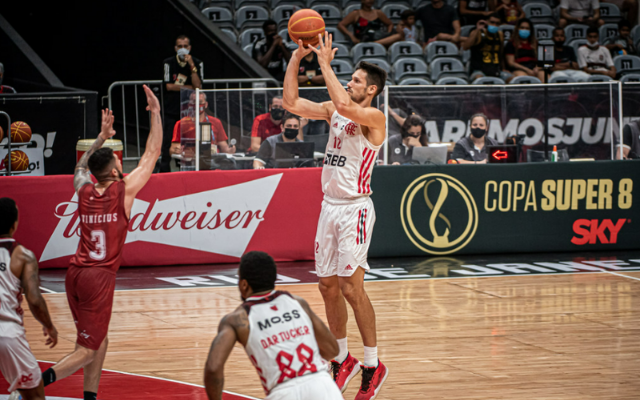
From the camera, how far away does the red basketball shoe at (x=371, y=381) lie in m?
5.64

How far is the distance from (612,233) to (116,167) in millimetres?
8448

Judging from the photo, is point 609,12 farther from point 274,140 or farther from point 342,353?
point 342,353

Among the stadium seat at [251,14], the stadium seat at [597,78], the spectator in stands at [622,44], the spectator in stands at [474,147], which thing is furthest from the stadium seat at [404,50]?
the spectator in stands at [474,147]

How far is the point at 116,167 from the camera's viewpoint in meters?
5.21

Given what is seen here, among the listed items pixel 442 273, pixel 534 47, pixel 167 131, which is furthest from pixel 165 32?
pixel 442 273

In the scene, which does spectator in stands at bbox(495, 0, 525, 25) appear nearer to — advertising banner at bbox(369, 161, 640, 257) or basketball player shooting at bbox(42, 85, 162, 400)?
advertising banner at bbox(369, 161, 640, 257)

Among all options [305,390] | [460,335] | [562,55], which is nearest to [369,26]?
[562,55]

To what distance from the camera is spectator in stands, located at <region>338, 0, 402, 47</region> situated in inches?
623

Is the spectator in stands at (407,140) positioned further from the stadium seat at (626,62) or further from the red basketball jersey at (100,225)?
the stadium seat at (626,62)

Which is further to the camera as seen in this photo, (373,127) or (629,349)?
(629,349)

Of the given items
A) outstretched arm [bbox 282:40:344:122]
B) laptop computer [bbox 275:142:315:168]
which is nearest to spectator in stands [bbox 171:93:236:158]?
laptop computer [bbox 275:142:315:168]

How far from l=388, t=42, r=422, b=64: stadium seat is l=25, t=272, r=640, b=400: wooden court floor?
22.1ft

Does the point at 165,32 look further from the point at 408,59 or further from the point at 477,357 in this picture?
the point at 477,357

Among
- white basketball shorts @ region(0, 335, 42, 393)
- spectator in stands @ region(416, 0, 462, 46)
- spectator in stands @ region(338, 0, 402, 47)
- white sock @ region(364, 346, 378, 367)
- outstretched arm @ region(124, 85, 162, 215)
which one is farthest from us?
spectator in stands @ region(416, 0, 462, 46)
